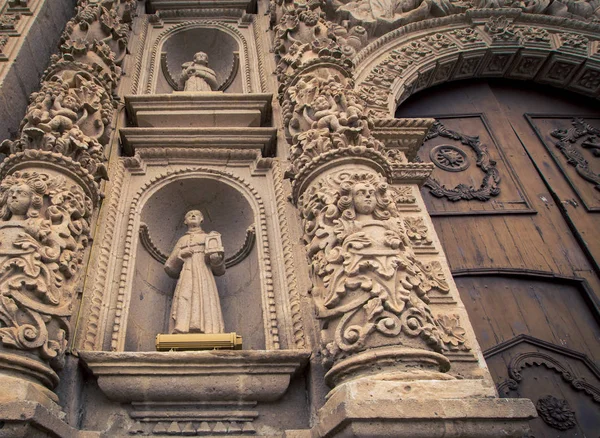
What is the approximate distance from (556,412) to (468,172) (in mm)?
2374

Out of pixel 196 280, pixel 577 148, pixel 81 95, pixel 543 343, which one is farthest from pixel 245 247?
pixel 577 148

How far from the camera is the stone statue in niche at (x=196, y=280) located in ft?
10.3

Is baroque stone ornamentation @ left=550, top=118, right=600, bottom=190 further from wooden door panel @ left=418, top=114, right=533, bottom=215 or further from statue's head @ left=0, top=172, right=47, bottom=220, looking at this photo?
statue's head @ left=0, top=172, right=47, bottom=220

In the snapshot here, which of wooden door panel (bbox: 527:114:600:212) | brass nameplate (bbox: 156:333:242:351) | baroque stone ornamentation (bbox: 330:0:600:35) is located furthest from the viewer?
baroque stone ornamentation (bbox: 330:0:600:35)

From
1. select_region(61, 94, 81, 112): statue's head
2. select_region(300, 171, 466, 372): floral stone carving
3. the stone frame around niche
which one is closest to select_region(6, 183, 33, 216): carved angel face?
the stone frame around niche

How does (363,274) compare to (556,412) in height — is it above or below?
above

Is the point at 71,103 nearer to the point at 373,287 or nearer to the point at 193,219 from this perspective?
the point at 193,219

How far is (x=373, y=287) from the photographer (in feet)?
8.45

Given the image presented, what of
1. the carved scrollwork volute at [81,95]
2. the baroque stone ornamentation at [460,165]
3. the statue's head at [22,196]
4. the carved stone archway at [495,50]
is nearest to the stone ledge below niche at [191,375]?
the statue's head at [22,196]

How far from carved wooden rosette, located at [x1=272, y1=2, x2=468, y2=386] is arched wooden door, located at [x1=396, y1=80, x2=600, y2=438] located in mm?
637

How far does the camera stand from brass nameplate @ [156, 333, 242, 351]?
2.84 metres

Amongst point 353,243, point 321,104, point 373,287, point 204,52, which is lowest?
point 373,287

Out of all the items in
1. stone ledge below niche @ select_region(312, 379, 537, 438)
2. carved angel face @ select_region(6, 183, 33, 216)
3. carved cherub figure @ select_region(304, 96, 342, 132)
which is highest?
carved cherub figure @ select_region(304, 96, 342, 132)

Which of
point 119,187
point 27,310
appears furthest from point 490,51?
point 27,310
